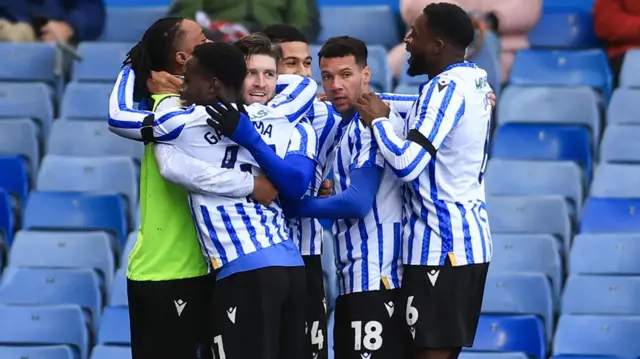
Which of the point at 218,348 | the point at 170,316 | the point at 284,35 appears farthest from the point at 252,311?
the point at 284,35

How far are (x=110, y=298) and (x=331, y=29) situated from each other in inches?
106

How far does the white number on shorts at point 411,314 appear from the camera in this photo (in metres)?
5.48

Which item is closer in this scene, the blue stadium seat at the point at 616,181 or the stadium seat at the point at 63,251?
the stadium seat at the point at 63,251

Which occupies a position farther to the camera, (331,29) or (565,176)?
(331,29)

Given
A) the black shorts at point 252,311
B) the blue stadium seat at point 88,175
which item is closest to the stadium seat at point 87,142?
the blue stadium seat at point 88,175

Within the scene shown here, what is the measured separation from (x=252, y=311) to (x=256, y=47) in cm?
101

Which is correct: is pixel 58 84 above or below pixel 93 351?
above

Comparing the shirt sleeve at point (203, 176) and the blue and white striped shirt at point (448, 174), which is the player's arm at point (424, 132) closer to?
the blue and white striped shirt at point (448, 174)

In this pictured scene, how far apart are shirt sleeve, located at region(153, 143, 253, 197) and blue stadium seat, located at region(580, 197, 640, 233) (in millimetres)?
3010

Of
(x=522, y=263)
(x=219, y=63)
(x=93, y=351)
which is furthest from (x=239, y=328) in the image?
(x=522, y=263)

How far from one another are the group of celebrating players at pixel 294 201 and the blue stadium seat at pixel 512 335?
1.64 m

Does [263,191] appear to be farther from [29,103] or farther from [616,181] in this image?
[29,103]

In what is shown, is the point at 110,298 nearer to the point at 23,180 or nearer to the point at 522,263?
the point at 23,180

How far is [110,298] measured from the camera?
7734mm
